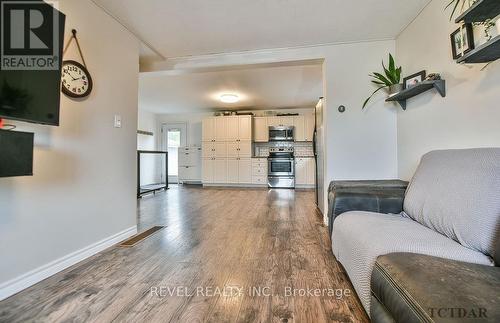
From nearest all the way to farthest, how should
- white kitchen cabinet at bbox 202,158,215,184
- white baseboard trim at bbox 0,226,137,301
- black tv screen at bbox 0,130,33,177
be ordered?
black tv screen at bbox 0,130,33,177 → white baseboard trim at bbox 0,226,137,301 → white kitchen cabinet at bbox 202,158,215,184

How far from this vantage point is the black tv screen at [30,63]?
1.21 m

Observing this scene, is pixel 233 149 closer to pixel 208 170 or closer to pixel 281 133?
pixel 208 170

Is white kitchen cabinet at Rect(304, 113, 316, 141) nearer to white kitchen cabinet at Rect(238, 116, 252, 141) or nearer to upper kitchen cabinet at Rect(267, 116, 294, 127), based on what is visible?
upper kitchen cabinet at Rect(267, 116, 294, 127)

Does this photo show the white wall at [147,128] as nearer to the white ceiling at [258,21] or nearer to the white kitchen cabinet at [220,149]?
the white kitchen cabinet at [220,149]

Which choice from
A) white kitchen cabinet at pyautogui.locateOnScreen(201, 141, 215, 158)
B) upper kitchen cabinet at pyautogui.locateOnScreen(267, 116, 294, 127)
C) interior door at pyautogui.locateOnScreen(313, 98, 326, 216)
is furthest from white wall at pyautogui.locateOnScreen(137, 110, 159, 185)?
interior door at pyautogui.locateOnScreen(313, 98, 326, 216)

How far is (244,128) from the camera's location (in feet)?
21.0

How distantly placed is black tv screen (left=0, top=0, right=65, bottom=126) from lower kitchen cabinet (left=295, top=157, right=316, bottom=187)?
541 cm

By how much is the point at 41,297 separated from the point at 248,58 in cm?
288

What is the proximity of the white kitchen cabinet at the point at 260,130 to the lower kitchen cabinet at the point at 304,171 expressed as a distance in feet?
3.56

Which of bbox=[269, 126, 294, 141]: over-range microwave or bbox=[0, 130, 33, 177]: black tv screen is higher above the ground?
bbox=[269, 126, 294, 141]: over-range microwave

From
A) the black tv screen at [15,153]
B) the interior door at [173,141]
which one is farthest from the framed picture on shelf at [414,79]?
the interior door at [173,141]

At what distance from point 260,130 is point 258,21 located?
4315 millimetres

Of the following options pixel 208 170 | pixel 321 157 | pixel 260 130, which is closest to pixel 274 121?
pixel 260 130

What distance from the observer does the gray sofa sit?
2.74 feet
